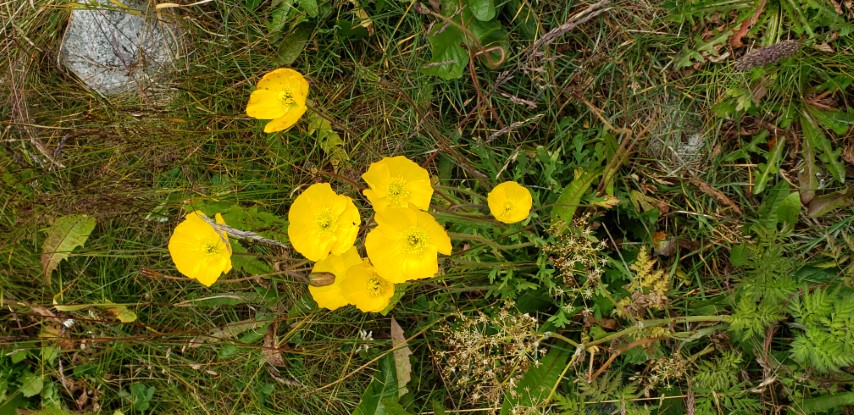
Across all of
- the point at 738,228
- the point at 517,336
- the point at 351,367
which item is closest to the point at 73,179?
the point at 351,367

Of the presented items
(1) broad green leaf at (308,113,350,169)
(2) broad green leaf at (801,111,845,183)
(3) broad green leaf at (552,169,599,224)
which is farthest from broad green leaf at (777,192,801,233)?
(1) broad green leaf at (308,113,350,169)

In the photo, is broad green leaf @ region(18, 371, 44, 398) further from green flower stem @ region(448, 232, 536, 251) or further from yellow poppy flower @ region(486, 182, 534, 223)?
yellow poppy flower @ region(486, 182, 534, 223)

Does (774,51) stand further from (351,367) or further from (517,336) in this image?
(351,367)

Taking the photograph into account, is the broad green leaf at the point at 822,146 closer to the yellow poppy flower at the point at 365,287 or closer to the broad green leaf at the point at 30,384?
the yellow poppy flower at the point at 365,287

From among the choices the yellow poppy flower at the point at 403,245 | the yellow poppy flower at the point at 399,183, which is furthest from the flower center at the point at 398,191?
the yellow poppy flower at the point at 403,245

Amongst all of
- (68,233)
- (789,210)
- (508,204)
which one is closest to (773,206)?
(789,210)

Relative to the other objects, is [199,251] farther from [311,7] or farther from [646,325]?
[646,325]
